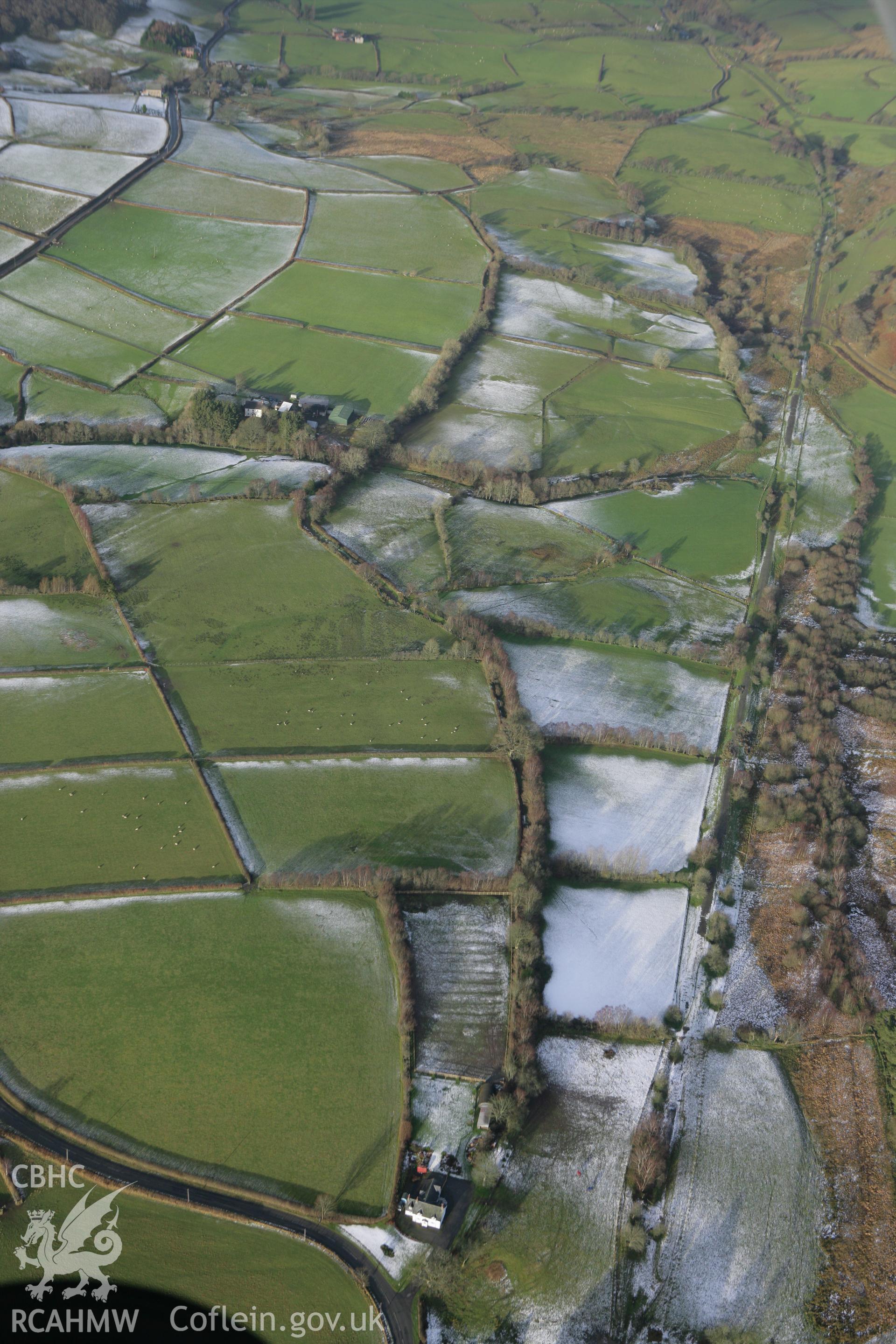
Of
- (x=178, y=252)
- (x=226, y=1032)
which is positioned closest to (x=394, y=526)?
(x=226, y=1032)

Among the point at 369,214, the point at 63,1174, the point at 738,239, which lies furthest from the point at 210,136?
the point at 63,1174

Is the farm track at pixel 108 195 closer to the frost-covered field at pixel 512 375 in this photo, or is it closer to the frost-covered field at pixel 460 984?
the frost-covered field at pixel 512 375

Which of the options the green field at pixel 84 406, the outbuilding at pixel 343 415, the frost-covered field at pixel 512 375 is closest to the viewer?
the green field at pixel 84 406

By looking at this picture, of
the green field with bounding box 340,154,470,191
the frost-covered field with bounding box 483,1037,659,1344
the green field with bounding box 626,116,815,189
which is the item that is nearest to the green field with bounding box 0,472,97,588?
the frost-covered field with bounding box 483,1037,659,1344

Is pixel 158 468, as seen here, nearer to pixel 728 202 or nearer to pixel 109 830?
pixel 109 830

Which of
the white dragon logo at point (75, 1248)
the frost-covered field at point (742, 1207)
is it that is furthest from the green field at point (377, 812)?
the white dragon logo at point (75, 1248)

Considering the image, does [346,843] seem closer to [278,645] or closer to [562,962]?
[562,962]
